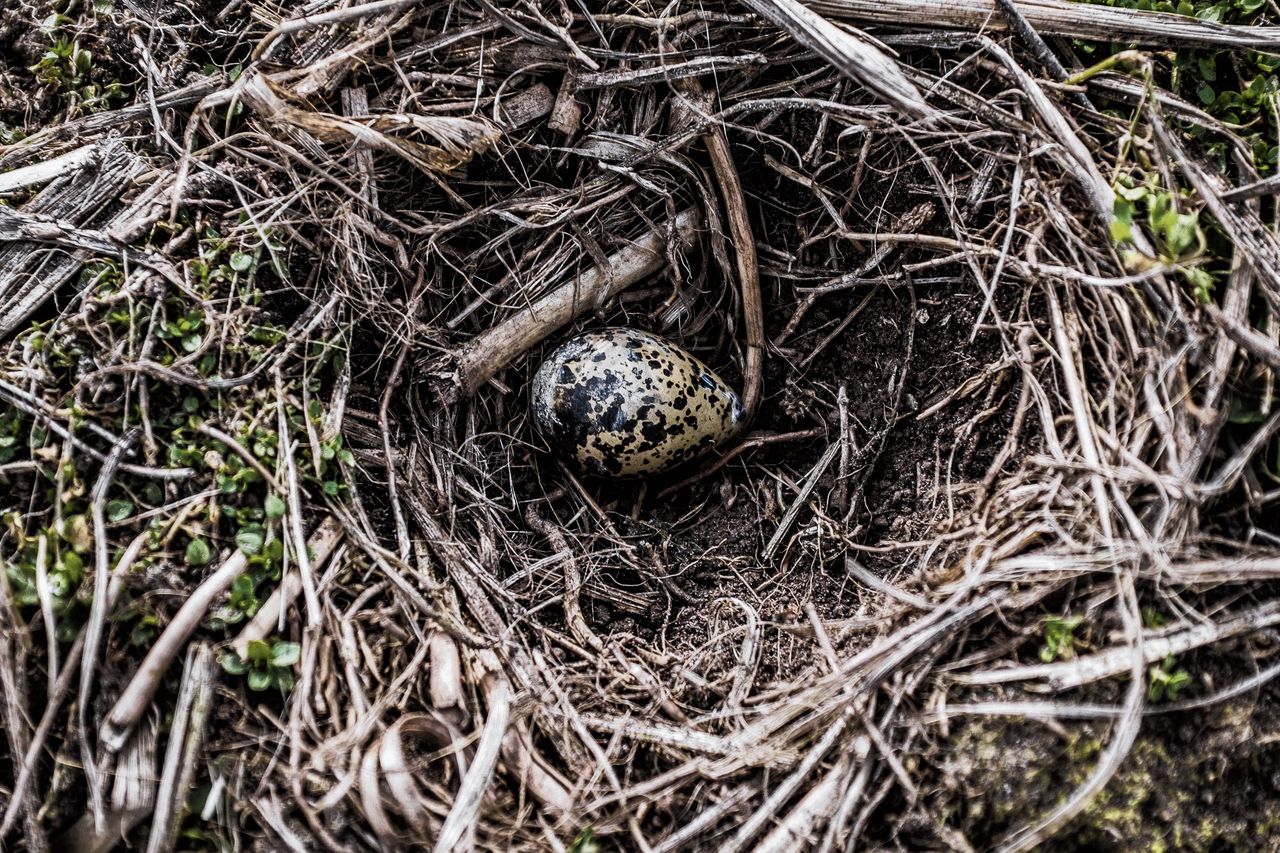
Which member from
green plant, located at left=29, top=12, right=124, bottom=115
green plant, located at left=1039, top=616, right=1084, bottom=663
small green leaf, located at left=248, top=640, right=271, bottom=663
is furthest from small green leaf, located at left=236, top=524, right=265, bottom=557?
green plant, located at left=1039, top=616, right=1084, bottom=663

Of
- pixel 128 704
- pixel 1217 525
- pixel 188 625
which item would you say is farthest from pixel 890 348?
pixel 128 704

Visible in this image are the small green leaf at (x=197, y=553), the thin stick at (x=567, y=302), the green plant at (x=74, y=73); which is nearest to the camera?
the small green leaf at (x=197, y=553)

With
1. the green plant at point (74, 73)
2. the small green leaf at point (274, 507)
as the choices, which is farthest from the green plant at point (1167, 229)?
the green plant at point (74, 73)

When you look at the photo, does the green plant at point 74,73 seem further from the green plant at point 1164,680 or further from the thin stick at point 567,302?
the green plant at point 1164,680

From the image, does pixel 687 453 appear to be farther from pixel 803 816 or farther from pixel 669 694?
pixel 803 816

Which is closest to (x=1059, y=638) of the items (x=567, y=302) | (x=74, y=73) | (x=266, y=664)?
(x=567, y=302)
